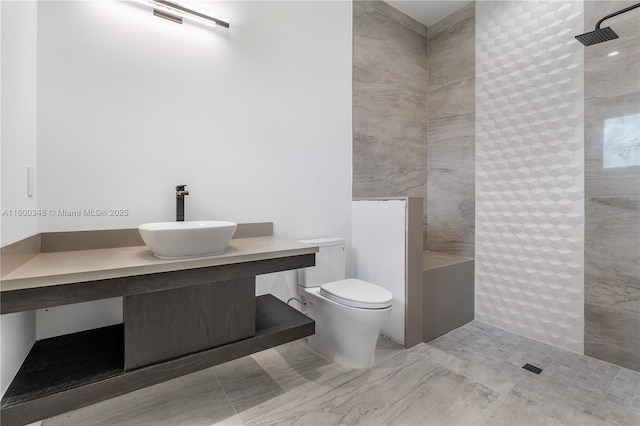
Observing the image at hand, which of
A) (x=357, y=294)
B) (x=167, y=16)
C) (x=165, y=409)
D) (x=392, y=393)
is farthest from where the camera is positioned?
(x=357, y=294)

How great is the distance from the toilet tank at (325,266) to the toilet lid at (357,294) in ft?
0.43

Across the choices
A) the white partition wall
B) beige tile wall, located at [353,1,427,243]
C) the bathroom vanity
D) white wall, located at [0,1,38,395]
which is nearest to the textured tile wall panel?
beige tile wall, located at [353,1,427,243]

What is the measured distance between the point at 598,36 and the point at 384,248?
192 centimetres

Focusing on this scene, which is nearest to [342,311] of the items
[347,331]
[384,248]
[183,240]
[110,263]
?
[347,331]

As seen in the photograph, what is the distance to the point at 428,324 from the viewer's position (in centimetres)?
238

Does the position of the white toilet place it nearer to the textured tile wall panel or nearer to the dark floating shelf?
the dark floating shelf

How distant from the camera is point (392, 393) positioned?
5.41 ft

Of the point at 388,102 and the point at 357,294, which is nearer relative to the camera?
the point at 357,294

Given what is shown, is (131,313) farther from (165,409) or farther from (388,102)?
(388,102)

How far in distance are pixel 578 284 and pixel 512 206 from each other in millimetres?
751

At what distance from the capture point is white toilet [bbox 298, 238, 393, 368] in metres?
1.80

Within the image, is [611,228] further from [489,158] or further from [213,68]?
[213,68]

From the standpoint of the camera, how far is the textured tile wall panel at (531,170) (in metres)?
2.22

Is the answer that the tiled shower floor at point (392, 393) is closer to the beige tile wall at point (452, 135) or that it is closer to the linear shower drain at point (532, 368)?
the linear shower drain at point (532, 368)
